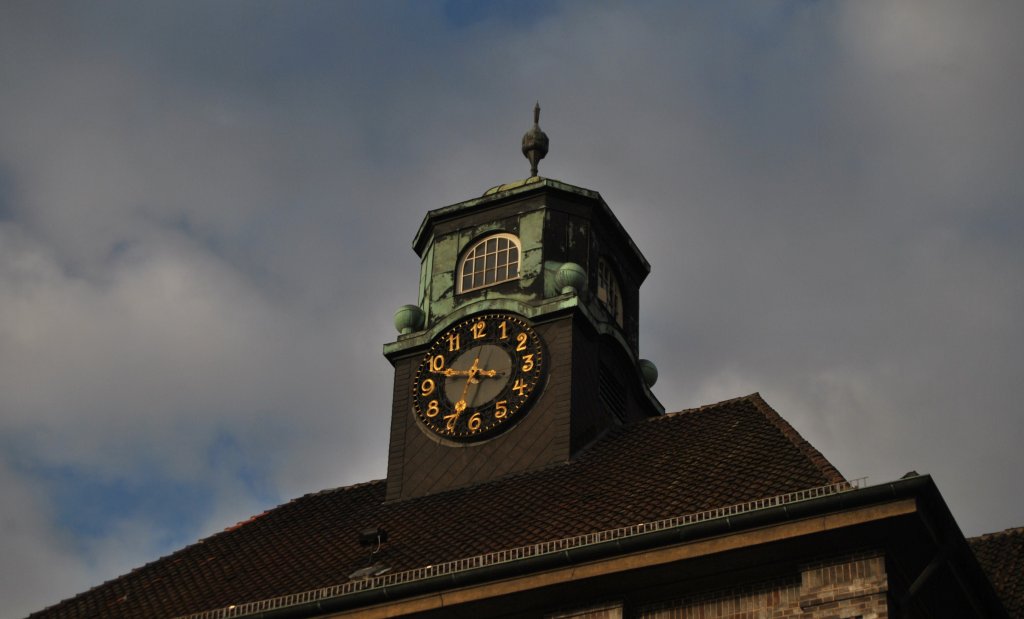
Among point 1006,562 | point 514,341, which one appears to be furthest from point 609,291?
point 1006,562

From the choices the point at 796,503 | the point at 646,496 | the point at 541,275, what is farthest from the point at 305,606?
the point at 541,275

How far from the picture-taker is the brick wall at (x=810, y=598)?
75.6 ft

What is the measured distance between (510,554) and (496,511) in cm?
351

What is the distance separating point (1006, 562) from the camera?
1093 inches

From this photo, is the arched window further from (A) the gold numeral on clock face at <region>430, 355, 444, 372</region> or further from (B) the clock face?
(A) the gold numeral on clock face at <region>430, 355, 444, 372</region>

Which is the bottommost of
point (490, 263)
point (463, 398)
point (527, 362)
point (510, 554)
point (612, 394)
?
point (510, 554)

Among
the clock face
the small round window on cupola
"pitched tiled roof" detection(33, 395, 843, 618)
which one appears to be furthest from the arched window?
"pitched tiled roof" detection(33, 395, 843, 618)

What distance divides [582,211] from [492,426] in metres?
5.02

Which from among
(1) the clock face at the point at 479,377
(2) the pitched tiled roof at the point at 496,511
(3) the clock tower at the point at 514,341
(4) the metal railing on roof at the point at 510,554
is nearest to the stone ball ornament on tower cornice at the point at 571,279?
(3) the clock tower at the point at 514,341

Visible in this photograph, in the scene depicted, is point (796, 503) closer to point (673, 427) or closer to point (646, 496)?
point (646, 496)

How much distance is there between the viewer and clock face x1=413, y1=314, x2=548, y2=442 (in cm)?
3167

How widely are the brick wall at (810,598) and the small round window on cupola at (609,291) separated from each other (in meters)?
10.6

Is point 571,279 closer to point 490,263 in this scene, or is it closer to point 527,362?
point 527,362

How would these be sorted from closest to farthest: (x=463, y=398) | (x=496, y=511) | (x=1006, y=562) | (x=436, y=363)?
(x=1006, y=562) → (x=496, y=511) → (x=463, y=398) → (x=436, y=363)
